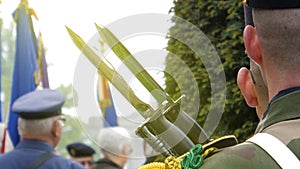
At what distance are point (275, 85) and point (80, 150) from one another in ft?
21.3

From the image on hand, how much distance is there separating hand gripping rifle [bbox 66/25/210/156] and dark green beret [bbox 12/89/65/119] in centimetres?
267

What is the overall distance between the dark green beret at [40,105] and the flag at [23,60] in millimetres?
→ 1624

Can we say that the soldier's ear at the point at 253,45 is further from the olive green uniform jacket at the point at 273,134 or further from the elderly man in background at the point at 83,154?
the elderly man in background at the point at 83,154

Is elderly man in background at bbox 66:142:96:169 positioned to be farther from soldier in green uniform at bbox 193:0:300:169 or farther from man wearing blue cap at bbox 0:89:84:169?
soldier in green uniform at bbox 193:0:300:169

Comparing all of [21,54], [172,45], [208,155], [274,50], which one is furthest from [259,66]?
[21,54]

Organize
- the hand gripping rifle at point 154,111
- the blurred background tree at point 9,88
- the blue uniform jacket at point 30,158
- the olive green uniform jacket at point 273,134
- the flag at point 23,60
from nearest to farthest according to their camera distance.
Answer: the olive green uniform jacket at point 273,134, the hand gripping rifle at point 154,111, the blue uniform jacket at point 30,158, the flag at point 23,60, the blurred background tree at point 9,88

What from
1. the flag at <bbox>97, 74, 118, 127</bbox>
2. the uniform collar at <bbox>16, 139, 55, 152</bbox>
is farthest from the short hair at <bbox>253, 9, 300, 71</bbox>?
the uniform collar at <bbox>16, 139, 55, 152</bbox>

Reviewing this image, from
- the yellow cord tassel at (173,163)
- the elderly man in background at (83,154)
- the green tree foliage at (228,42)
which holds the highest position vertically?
the yellow cord tassel at (173,163)

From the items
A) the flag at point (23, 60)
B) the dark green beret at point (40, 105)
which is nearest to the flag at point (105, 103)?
the dark green beret at point (40, 105)

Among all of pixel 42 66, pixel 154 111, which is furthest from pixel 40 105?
pixel 154 111

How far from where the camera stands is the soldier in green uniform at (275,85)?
70.4 inches

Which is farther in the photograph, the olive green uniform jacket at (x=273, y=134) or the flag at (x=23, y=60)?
the flag at (x=23, y=60)

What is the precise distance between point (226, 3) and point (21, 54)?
3.65 meters

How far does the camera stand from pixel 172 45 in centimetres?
283
